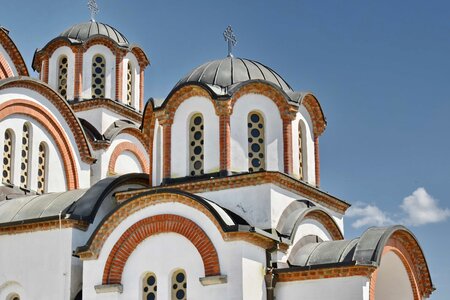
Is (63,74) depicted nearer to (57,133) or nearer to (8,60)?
(8,60)

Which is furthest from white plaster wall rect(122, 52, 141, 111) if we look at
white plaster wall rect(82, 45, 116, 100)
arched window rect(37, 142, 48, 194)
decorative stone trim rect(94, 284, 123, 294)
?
decorative stone trim rect(94, 284, 123, 294)

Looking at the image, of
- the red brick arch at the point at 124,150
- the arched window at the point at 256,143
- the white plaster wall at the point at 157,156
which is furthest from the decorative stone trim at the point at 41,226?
the red brick arch at the point at 124,150

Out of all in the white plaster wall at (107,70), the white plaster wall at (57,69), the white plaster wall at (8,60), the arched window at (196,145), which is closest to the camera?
the arched window at (196,145)

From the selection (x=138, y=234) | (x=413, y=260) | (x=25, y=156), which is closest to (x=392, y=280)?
(x=413, y=260)

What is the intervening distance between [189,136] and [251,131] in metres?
1.43

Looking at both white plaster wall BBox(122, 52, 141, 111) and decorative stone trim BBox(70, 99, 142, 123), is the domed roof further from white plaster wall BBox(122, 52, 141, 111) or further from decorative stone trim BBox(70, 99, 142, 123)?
decorative stone trim BBox(70, 99, 142, 123)

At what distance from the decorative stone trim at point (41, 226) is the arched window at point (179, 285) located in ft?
9.07

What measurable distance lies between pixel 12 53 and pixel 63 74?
8.03ft

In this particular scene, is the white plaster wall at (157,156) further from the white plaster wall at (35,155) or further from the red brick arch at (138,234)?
the white plaster wall at (35,155)

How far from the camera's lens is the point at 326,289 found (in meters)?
17.9

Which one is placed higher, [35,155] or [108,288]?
[35,155]

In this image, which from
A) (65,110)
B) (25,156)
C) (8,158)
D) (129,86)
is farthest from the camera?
(129,86)

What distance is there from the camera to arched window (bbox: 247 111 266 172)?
20.0 meters

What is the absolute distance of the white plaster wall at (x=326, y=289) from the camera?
17531 millimetres
